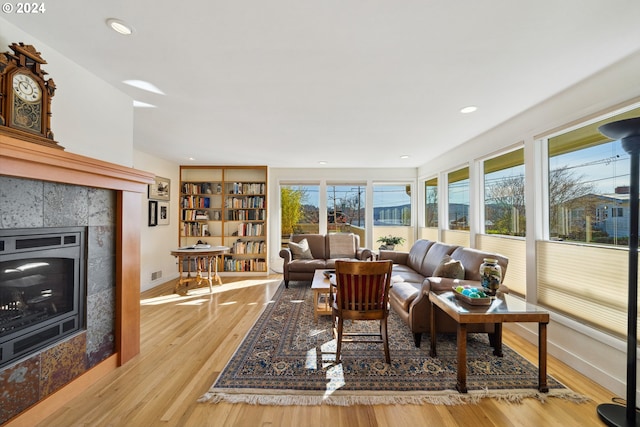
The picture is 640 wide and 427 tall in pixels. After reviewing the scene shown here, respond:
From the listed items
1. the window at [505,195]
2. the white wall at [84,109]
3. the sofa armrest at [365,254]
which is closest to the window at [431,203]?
the sofa armrest at [365,254]

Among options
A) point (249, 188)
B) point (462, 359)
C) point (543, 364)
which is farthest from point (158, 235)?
point (543, 364)

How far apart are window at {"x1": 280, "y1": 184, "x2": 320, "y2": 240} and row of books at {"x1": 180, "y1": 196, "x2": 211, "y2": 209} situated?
5.48 ft

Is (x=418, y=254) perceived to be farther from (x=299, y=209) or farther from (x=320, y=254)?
(x=299, y=209)

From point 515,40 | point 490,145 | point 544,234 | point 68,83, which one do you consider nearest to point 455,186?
point 490,145

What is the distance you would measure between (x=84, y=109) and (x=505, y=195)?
4500mm

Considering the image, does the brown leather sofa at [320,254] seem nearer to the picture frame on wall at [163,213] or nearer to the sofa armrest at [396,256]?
the sofa armrest at [396,256]

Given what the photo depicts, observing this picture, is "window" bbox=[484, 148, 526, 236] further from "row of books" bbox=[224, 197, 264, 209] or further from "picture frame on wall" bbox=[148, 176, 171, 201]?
"picture frame on wall" bbox=[148, 176, 171, 201]

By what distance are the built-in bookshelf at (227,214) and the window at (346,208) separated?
1570mm

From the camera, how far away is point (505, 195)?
11.4 ft

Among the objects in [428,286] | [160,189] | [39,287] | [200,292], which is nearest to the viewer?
[39,287]

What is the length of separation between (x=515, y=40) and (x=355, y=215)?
490cm

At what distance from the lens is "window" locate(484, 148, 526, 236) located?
3.22 meters

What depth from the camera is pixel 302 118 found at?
3.17 meters

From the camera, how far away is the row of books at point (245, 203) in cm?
609
